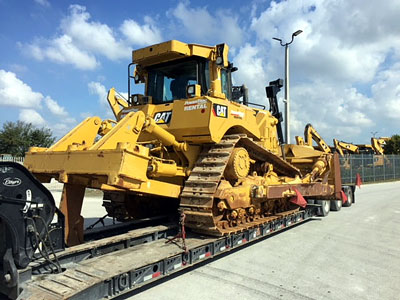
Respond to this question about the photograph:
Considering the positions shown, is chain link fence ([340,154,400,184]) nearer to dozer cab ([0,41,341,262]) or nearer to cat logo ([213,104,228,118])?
dozer cab ([0,41,341,262])

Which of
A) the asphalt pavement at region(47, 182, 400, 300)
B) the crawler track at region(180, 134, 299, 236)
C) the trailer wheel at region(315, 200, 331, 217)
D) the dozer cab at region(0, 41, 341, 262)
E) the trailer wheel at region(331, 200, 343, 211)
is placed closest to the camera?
the asphalt pavement at region(47, 182, 400, 300)

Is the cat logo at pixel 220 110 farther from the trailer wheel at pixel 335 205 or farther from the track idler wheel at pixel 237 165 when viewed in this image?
the trailer wheel at pixel 335 205

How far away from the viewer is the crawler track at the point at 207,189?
18.1 feet

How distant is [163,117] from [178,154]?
2.51 feet

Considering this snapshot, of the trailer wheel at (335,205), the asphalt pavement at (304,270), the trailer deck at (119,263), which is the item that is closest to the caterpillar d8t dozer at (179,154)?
the trailer deck at (119,263)

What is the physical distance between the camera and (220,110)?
244 inches

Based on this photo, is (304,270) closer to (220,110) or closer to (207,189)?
(207,189)

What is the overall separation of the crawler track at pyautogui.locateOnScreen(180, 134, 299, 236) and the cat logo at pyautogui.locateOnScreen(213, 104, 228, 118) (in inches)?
20.1

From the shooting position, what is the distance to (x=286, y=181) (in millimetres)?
8414

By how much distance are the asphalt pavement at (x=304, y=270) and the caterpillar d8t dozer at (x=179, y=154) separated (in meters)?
0.62

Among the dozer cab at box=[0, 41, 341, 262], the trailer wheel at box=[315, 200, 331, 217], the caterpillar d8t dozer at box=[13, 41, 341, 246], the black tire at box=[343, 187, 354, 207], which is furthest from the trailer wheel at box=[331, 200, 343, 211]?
the dozer cab at box=[0, 41, 341, 262]

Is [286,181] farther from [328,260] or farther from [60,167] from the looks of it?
[60,167]

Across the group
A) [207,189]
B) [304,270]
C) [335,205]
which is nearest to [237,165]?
[207,189]

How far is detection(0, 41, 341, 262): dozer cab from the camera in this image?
4824 mm
